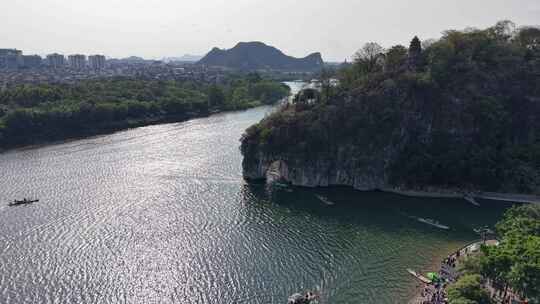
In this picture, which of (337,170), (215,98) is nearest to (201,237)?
(337,170)

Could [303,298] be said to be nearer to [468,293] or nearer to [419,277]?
[419,277]

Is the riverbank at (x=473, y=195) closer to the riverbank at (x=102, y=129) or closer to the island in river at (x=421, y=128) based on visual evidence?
the island in river at (x=421, y=128)

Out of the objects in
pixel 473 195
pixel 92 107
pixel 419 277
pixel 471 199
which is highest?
pixel 92 107

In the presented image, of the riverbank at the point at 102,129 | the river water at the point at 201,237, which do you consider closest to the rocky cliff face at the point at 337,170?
the river water at the point at 201,237

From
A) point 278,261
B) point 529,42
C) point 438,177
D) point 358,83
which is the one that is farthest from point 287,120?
point 529,42

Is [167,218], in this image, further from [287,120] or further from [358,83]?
[358,83]
